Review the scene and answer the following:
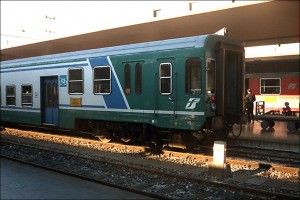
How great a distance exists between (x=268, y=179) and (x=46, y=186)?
4519mm

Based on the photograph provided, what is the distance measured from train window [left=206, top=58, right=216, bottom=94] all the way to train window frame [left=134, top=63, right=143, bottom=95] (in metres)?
2.13

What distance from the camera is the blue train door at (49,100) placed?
560 inches

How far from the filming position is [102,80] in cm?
1213

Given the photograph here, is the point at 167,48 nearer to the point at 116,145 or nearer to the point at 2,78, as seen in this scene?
the point at 116,145

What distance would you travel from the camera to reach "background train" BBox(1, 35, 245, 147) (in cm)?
991

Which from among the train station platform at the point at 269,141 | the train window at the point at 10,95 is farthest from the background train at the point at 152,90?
the train window at the point at 10,95

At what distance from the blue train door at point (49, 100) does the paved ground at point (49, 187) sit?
19.3 ft

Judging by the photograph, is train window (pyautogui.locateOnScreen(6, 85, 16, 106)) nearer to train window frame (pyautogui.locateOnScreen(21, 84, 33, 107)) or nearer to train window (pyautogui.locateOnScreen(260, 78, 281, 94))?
train window frame (pyautogui.locateOnScreen(21, 84, 33, 107))

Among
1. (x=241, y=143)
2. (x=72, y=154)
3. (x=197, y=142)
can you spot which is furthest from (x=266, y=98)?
(x=72, y=154)

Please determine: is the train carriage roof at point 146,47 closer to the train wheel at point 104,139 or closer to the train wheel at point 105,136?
the train wheel at point 105,136

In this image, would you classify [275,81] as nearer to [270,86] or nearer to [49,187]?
[270,86]

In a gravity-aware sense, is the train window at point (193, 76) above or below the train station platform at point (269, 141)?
above

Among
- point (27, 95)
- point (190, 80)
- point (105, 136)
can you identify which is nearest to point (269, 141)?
point (190, 80)

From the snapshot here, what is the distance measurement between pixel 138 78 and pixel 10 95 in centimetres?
837
